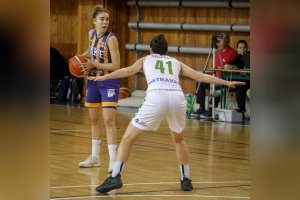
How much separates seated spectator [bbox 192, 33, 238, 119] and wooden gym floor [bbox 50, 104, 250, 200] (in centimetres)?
93

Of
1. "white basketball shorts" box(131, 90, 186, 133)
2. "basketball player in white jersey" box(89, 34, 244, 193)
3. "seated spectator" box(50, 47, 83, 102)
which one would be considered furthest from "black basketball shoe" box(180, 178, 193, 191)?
"seated spectator" box(50, 47, 83, 102)

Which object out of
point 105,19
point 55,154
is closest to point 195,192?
point 105,19

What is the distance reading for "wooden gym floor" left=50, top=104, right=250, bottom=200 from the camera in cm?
706

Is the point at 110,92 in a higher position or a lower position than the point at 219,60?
lower

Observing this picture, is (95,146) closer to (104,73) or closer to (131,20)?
(104,73)

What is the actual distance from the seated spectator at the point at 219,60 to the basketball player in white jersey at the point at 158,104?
8629 millimetres

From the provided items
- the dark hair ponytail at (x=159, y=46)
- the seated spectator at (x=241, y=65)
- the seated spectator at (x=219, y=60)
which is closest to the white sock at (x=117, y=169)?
the dark hair ponytail at (x=159, y=46)

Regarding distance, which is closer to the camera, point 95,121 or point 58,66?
point 95,121

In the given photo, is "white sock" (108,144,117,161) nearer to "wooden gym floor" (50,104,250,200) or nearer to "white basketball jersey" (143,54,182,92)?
"wooden gym floor" (50,104,250,200)

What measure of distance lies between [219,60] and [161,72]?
358 inches

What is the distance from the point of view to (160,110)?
676 cm

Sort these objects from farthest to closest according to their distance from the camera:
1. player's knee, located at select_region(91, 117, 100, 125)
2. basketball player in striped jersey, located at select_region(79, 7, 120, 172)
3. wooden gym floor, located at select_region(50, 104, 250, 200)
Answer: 1. player's knee, located at select_region(91, 117, 100, 125)
2. basketball player in striped jersey, located at select_region(79, 7, 120, 172)
3. wooden gym floor, located at select_region(50, 104, 250, 200)

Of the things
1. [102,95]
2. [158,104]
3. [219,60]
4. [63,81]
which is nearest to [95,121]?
[102,95]
